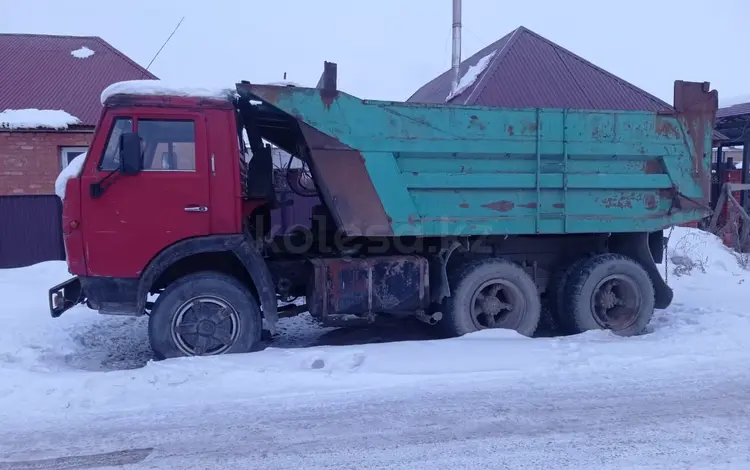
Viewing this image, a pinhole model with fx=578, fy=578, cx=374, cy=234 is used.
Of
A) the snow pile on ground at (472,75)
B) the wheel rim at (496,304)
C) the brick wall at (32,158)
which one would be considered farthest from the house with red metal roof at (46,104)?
the wheel rim at (496,304)

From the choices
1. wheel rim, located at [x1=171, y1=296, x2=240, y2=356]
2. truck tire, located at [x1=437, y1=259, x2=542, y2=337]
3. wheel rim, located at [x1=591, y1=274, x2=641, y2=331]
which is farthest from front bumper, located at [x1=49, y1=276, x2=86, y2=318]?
wheel rim, located at [x1=591, y1=274, x2=641, y2=331]

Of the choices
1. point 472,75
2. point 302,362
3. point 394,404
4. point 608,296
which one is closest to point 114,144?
point 302,362

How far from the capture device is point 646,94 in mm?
19094

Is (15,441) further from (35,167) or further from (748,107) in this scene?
(748,107)

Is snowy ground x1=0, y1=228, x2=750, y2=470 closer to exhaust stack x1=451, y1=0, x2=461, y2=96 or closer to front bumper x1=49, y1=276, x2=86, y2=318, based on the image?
front bumper x1=49, y1=276, x2=86, y2=318

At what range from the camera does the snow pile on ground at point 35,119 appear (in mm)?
13395

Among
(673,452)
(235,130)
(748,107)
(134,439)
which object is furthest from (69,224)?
(748,107)

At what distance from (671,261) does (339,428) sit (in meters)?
9.27

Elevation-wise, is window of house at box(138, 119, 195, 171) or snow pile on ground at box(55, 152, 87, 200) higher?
window of house at box(138, 119, 195, 171)

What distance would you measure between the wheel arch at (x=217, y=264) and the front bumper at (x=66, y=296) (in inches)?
30.7

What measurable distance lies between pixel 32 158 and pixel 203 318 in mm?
10570

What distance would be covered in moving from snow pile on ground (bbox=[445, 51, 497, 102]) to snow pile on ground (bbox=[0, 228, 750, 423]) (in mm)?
11517

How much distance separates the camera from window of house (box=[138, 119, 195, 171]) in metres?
5.68

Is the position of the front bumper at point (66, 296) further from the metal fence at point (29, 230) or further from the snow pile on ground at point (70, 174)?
the metal fence at point (29, 230)
